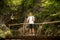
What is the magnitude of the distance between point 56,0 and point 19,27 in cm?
432

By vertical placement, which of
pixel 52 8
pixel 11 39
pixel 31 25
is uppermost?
pixel 52 8

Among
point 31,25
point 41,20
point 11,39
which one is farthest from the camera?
point 41,20

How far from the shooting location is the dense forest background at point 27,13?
44.2 feet

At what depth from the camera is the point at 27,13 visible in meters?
17.3

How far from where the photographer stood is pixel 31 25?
1334 cm

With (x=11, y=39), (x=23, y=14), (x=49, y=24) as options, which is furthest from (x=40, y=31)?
(x=23, y=14)

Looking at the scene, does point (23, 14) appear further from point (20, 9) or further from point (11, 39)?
point (11, 39)

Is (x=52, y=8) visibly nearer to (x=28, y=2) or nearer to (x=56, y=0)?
(x=56, y=0)

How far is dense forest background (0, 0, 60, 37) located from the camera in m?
13.5

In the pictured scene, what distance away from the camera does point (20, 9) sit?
17078 mm

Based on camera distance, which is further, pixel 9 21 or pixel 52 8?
pixel 9 21

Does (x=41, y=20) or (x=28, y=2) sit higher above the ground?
(x=28, y=2)

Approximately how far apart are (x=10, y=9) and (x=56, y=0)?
10.4ft

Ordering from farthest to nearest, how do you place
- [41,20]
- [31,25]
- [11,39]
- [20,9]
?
[20,9] < [41,20] < [11,39] < [31,25]
